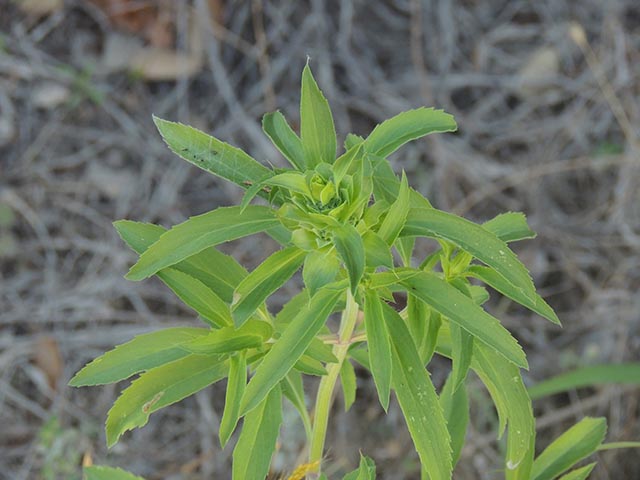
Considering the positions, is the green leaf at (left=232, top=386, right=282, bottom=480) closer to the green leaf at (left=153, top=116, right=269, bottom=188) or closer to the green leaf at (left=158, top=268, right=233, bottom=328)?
the green leaf at (left=158, top=268, right=233, bottom=328)

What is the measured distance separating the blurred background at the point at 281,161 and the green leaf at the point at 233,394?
139cm

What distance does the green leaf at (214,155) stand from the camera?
1.24 m

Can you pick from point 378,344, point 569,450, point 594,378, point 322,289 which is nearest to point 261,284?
point 322,289

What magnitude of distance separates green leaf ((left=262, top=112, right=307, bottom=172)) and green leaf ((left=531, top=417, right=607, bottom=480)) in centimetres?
80

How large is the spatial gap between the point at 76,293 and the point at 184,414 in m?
0.61

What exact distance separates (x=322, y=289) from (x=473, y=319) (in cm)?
22

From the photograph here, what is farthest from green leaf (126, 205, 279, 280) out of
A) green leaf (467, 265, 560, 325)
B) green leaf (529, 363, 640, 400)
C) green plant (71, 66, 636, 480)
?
green leaf (529, 363, 640, 400)

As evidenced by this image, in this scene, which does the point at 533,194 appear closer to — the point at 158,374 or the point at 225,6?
the point at 225,6

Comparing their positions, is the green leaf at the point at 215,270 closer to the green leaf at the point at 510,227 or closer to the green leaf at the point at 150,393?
the green leaf at the point at 150,393

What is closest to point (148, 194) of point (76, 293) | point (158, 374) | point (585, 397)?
point (76, 293)

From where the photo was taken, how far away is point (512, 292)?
4.02ft

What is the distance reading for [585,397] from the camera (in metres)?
2.93

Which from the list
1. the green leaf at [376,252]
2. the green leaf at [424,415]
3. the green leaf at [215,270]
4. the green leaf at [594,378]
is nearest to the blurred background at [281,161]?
the green leaf at [594,378]

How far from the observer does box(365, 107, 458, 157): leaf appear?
1.26 meters
